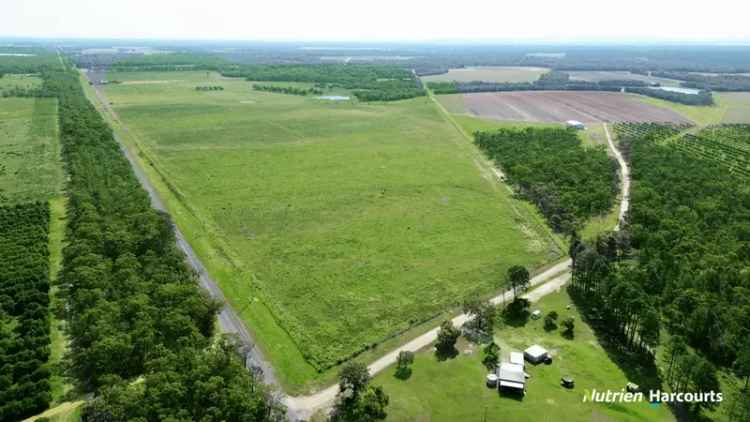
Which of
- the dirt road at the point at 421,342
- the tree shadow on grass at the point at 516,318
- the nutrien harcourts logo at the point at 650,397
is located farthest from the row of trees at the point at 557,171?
the nutrien harcourts logo at the point at 650,397

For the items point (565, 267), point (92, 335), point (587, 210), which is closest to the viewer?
point (92, 335)

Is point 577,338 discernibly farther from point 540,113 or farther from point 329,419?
point 540,113

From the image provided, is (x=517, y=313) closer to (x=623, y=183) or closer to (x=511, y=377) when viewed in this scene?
(x=511, y=377)

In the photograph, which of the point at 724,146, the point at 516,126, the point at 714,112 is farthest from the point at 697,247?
the point at 714,112

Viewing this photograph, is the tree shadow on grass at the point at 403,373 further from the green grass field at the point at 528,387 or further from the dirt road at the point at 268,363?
the dirt road at the point at 268,363

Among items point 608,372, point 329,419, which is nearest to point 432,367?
point 329,419
